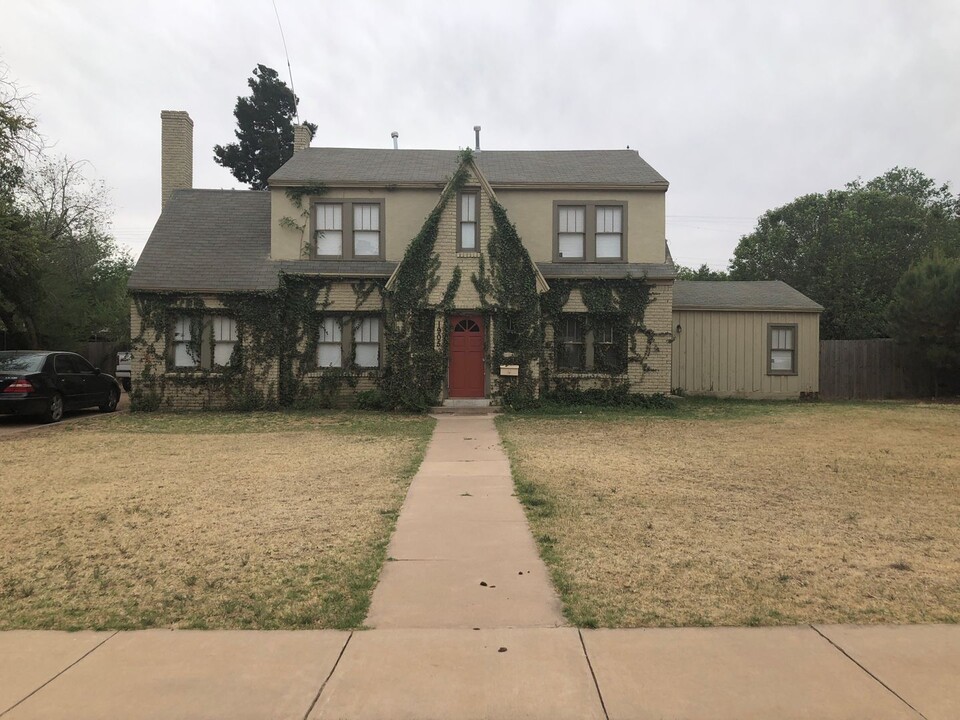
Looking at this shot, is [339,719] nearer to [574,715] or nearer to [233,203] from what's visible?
[574,715]

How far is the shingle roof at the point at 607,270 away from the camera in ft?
58.9

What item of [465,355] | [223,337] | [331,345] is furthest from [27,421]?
[465,355]

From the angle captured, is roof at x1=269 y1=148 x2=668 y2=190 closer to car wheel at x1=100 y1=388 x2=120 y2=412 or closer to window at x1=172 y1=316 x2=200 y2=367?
window at x1=172 y1=316 x2=200 y2=367

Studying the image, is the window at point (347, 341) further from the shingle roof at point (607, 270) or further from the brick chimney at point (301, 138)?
the brick chimney at point (301, 138)

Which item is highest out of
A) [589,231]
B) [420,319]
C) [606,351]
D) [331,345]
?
[589,231]

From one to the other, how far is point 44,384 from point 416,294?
8672 mm

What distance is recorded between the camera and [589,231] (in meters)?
18.5

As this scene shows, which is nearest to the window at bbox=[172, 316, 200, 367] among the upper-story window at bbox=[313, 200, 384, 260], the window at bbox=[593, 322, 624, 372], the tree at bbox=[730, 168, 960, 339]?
the upper-story window at bbox=[313, 200, 384, 260]

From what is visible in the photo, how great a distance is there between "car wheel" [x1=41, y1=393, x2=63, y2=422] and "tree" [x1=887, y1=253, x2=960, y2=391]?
2443cm

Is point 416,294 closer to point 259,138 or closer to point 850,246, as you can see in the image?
point 850,246

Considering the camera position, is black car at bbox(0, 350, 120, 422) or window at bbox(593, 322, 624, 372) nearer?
black car at bbox(0, 350, 120, 422)

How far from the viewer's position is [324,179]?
1833cm

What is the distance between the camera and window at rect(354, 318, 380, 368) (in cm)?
1825

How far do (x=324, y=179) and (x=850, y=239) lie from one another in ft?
97.9
